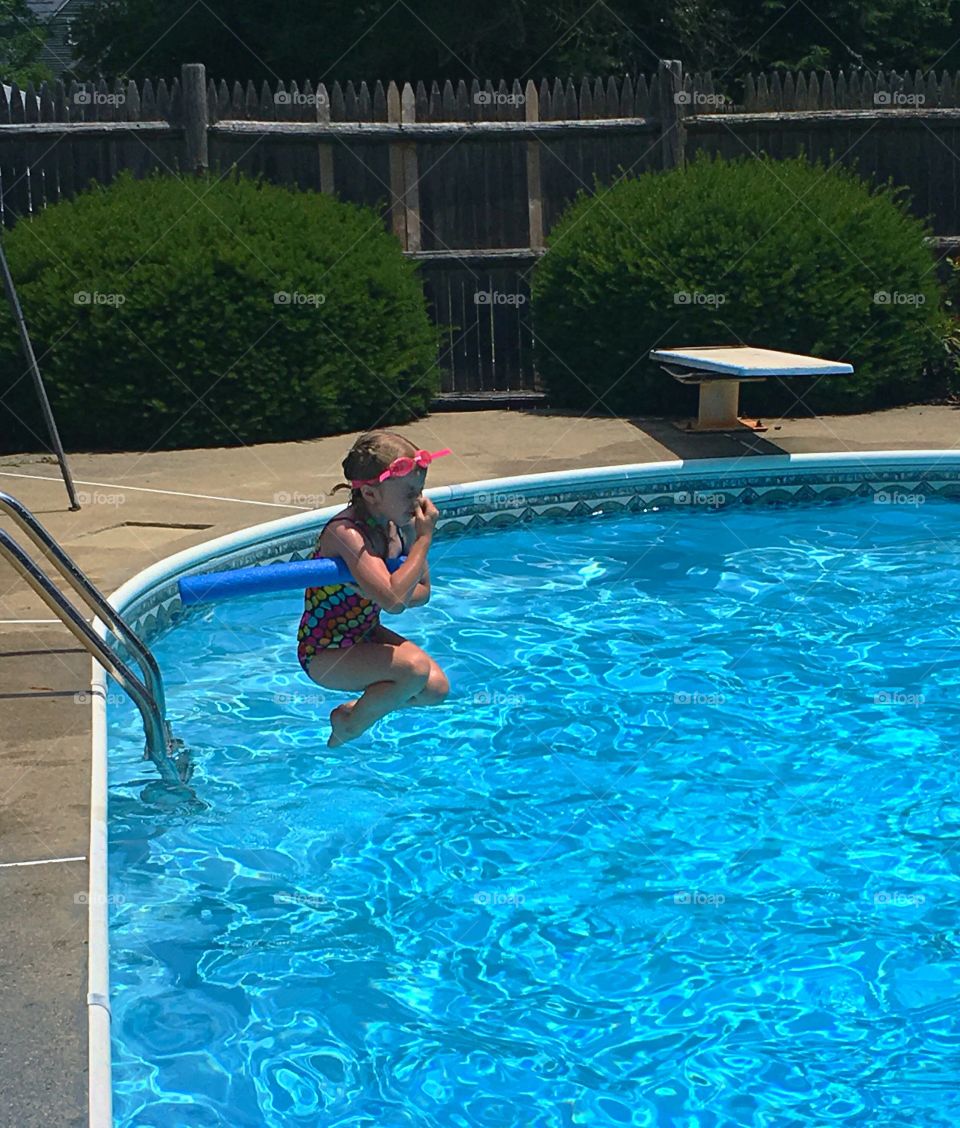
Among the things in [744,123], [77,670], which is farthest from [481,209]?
[77,670]

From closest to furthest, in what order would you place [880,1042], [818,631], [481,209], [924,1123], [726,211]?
[924,1123] → [880,1042] → [818,631] → [726,211] → [481,209]

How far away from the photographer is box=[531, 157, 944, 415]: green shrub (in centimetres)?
1186

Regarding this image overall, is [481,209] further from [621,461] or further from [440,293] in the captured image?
[621,461]

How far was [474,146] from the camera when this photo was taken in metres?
13.5

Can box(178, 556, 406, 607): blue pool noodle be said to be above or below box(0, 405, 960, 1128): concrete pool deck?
above

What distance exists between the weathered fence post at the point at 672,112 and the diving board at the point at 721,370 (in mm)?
2549

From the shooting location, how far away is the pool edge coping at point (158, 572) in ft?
10.7

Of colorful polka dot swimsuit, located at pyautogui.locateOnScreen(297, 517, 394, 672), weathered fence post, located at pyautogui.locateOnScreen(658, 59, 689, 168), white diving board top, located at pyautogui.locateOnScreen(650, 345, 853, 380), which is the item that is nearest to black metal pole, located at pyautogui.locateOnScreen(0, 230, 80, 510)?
colorful polka dot swimsuit, located at pyautogui.locateOnScreen(297, 517, 394, 672)

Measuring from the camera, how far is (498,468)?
405 inches

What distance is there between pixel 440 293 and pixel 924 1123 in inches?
421

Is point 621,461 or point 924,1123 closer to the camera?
point 924,1123

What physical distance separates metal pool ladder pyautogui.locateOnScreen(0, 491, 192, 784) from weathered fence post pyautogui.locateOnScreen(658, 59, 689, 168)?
31.5ft

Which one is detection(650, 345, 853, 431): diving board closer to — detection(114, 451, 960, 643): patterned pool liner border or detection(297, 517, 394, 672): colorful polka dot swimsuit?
detection(114, 451, 960, 643): patterned pool liner border

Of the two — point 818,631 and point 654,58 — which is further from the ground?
point 654,58
